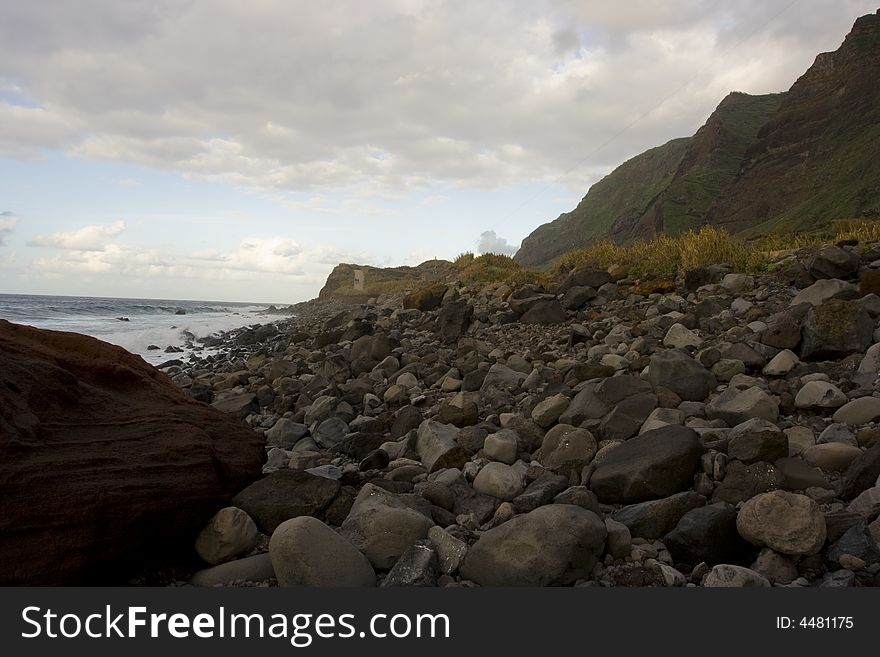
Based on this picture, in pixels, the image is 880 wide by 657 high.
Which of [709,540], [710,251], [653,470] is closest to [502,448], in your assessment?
[653,470]

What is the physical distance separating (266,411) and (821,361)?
6.32 metres

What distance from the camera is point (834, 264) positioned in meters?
6.47

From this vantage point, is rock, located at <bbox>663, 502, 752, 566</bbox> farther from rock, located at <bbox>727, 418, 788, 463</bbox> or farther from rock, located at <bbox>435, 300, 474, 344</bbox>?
rock, located at <bbox>435, 300, 474, 344</bbox>

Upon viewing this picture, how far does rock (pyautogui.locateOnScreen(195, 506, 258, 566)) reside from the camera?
9.60 ft

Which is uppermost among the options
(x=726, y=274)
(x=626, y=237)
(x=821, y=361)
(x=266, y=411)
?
(x=626, y=237)

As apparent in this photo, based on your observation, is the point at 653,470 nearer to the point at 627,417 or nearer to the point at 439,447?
the point at 627,417

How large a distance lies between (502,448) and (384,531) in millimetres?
1516

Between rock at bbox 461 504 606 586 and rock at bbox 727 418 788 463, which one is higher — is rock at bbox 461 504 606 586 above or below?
below

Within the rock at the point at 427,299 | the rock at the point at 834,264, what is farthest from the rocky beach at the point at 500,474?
the rock at the point at 427,299

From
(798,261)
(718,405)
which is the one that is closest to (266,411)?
(718,405)

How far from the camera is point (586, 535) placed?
262 centimetres

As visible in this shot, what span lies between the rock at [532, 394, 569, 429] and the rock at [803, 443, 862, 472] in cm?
181

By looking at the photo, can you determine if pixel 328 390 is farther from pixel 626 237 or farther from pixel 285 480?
pixel 626 237

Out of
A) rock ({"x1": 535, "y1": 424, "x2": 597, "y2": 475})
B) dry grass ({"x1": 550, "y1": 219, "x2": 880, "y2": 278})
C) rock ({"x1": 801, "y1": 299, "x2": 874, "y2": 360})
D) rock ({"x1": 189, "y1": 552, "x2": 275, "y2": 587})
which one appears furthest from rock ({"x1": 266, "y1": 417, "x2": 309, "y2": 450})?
dry grass ({"x1": 550, "y1": 219, "x2": 880, "y2": 278})
